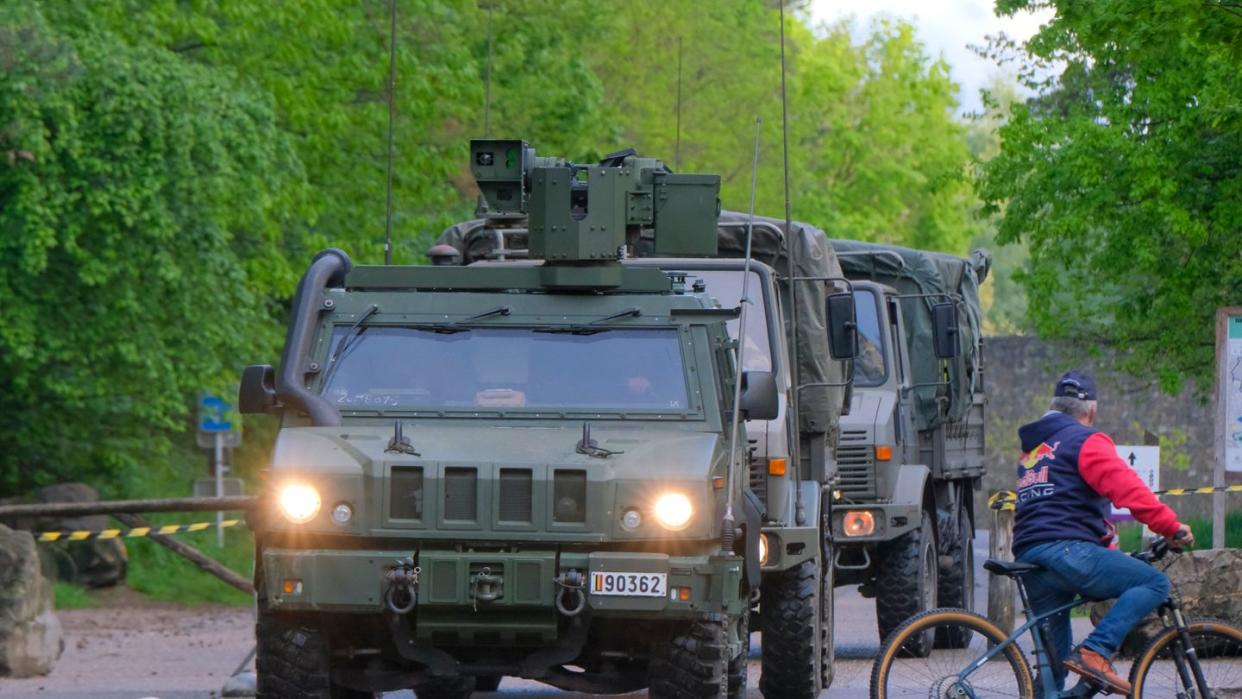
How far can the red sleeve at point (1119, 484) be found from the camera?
1061 cm

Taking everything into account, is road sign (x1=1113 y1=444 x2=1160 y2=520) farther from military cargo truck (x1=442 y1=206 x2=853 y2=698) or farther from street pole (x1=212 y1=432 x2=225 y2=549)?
street pole (x1=212 y1=432 x2=225 y2=549)

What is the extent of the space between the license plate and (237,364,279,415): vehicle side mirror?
1987 millimetres

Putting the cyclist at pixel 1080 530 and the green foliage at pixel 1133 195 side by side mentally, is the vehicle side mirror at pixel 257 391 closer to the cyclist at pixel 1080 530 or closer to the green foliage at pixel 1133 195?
the cyclist at pixel 1080 530

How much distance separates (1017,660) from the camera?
1089 centimetres

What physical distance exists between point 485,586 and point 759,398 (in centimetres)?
177

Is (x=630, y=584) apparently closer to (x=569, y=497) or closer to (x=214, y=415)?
(x=569, y=497)

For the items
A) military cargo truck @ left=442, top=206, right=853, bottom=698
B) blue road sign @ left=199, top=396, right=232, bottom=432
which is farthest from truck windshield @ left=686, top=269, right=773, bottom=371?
blue road sign @ left=199, top=396, right=232, bottom=432

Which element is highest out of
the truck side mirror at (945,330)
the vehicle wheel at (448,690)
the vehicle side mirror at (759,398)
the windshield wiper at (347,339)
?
the truck side mirror at (945,330)

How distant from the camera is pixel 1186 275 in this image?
81.0 ft

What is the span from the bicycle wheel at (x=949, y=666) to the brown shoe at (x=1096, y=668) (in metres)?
0.22

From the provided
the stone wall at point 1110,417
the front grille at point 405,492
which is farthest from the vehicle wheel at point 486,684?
the stone wall at point 1110,417

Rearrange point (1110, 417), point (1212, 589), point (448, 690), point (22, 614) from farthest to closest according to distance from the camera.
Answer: point (1110, 417) < point (22, 614) < point (1212, 589) < point (448, 690)

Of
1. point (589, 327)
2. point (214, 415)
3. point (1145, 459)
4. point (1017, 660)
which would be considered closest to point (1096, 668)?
point (1017, 660)

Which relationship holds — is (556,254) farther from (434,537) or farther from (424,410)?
(434,537)
